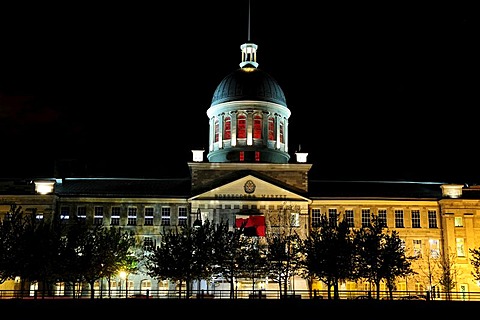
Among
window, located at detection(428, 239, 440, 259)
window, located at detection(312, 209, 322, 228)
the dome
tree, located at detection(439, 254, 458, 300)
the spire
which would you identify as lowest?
tree, located at detection(439, 254, 458, 300)

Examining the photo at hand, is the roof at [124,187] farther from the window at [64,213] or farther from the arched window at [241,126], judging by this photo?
the arched window at [241,126]

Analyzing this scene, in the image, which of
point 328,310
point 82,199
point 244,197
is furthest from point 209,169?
point 328,310

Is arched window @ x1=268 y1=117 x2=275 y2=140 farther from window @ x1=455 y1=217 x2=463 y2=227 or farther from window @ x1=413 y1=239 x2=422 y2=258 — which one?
window @ x1=455 y1=217 x2=463 y2=227

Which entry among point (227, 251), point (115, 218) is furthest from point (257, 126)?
point (227, 251)

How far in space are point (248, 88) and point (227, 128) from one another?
214 inches

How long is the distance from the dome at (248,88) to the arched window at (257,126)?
2.20 meters

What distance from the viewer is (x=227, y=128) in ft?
267

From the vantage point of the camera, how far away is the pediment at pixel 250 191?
71562 mm

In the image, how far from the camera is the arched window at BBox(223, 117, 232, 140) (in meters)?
80.9

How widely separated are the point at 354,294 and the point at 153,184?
26.5m

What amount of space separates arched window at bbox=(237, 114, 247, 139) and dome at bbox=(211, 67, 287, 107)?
2272 mm

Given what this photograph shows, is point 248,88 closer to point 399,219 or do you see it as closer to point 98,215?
point 98,215

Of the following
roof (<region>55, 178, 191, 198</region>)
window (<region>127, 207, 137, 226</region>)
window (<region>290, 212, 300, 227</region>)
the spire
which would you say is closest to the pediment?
window (<region>290, 212, 300, 227</region>)

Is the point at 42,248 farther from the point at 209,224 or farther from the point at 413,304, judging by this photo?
the point at 413,304
